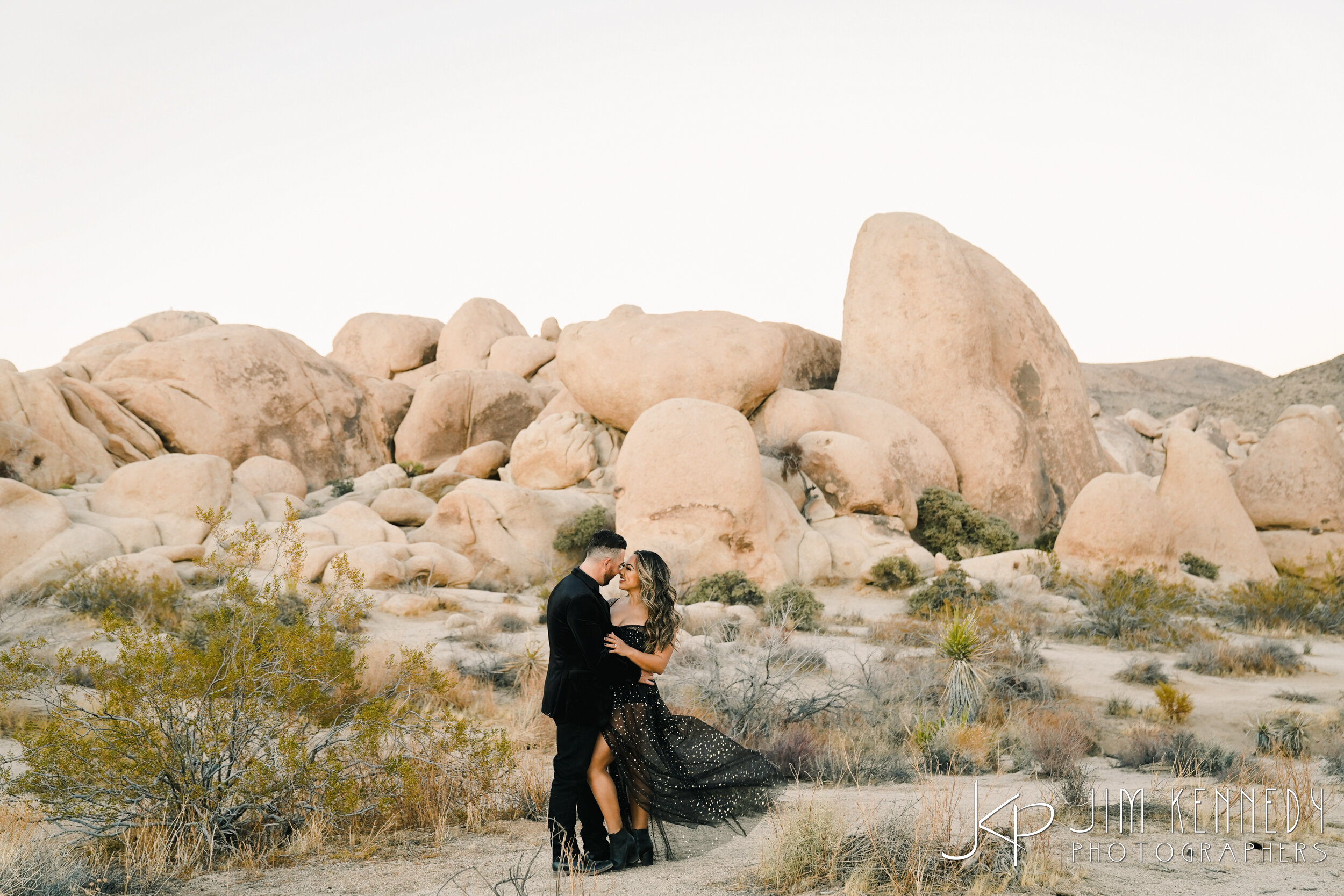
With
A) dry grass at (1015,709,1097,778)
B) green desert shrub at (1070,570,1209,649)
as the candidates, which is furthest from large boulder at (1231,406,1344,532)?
dry grass at (1015,709,1097,778)

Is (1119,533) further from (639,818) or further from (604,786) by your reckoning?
(604,786)

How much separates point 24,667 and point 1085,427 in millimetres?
24125

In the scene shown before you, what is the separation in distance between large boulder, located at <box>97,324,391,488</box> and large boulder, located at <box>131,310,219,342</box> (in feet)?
37.0

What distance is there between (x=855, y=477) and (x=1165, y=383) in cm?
6084

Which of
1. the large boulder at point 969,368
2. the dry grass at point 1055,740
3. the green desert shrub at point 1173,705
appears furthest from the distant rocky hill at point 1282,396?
the dry grass at point 1055,740

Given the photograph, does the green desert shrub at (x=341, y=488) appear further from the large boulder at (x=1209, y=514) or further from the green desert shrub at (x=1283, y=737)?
the green desert shrub at (x=1283, y=737)

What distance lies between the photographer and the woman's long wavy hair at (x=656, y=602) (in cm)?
446

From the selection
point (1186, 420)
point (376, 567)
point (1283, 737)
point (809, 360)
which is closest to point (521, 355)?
point (809, 360)

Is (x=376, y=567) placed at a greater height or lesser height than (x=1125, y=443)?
lesser

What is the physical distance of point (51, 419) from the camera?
63.6 ft

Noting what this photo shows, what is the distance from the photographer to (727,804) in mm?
4645

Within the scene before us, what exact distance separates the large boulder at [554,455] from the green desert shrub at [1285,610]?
40.9ft

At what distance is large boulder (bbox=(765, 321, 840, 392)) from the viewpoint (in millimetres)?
24188

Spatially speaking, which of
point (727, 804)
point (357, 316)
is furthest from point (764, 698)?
point (357, 316)
